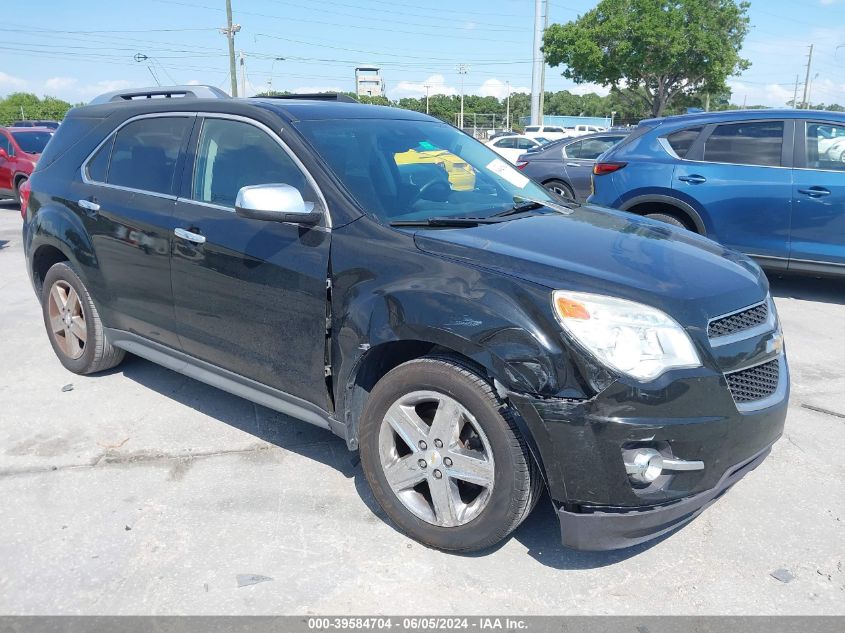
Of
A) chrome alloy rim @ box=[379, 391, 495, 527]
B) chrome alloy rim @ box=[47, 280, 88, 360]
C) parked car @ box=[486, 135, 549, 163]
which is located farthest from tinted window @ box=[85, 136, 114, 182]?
parked car @ box=[486, 135, 549, 163]

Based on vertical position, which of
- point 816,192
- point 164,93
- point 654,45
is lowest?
point 816,192

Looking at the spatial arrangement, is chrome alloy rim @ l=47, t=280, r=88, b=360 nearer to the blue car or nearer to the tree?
the blue car

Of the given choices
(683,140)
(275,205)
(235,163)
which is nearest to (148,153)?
(235,163)

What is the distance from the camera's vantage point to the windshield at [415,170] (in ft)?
10.9

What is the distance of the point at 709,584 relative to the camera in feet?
9.00

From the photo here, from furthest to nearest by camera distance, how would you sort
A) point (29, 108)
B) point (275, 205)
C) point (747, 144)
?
point (29, 108) < point (747, 144) < point (275, 205)

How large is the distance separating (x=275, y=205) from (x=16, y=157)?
1338cm

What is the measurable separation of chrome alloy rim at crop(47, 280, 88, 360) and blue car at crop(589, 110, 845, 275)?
17.0ft

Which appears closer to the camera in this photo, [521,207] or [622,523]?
[622,523]

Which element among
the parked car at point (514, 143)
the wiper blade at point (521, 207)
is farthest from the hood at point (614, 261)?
the parked car at point (514, 143)

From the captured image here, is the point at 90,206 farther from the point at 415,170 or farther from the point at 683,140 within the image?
the point at 683,140

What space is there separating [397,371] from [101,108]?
3.10m

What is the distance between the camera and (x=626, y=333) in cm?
249

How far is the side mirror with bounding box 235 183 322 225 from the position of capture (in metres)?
3.03
